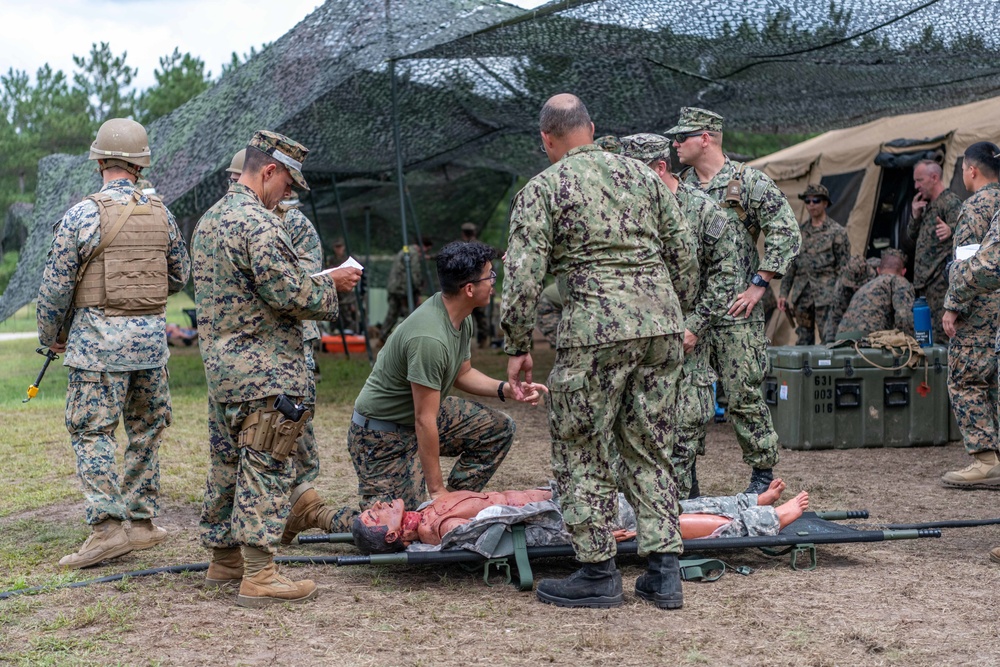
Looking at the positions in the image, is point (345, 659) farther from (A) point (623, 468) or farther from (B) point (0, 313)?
(B) point (0, 313)

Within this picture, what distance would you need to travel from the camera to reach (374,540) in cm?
448

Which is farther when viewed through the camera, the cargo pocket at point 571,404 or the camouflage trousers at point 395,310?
the camouflage trousers at point 395,310

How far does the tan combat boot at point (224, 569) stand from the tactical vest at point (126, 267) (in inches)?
53.2

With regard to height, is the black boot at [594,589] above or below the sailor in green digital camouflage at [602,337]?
below

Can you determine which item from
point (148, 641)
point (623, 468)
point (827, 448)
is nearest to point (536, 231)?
point (623, 468)

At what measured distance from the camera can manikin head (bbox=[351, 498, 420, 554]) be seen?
447cm

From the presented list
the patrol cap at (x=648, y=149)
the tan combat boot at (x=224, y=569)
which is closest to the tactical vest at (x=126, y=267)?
the tan combat boot at (x=224, y=569)

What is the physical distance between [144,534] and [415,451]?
142cm

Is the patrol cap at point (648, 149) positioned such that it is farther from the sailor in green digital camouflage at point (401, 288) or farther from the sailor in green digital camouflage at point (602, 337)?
the sailor in green digital camouflage at point (401, 288)

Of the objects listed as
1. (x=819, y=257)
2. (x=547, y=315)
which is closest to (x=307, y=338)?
(x=547, y=315)

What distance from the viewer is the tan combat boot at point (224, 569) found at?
443cm

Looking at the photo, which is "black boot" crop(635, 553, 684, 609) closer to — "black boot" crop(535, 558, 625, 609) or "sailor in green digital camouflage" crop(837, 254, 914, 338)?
"black boot" crop(535, 558, 625, 609)

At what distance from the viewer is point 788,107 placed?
1061 centimetres

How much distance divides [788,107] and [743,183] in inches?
216
